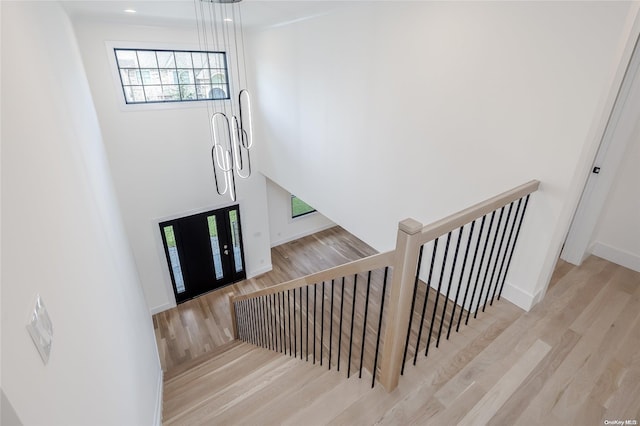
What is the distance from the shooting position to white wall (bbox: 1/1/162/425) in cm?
88

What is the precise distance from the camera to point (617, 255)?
318 centimetres

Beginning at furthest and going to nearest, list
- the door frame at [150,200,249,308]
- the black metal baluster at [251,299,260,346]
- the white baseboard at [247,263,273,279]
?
the white baseboard at [247,263,273,279] < the door frame at [150,200,249,308] < the black metal baluster at [251,299,260,346]

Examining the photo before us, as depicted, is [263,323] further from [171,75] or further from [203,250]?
[171,75]

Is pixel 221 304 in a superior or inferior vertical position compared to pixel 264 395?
inferior

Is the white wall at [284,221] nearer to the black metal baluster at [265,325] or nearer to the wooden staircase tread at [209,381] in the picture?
the black metal baluster at [265,325]

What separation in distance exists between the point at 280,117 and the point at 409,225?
14.5 ft

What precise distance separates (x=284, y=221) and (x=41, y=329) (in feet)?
23.0

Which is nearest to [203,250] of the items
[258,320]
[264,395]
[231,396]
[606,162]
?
[258,320]

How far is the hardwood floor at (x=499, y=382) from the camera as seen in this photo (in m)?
1.82

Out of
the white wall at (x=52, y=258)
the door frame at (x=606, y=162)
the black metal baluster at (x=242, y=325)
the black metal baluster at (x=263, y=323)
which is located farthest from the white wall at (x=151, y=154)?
the door frame at (x=606, y=162)

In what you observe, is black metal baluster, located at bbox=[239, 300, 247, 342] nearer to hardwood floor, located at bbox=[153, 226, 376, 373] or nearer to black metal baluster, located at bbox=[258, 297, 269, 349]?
hardwood floor, located at bbox=[153, 226, 376, 373]

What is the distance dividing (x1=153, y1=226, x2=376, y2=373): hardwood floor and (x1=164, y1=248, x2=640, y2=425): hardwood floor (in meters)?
2.68

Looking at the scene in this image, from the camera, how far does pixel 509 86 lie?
2.38 m

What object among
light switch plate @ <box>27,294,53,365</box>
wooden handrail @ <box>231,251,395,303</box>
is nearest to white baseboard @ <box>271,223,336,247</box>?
wooden handrail @ <box>231,251,395,303</box>
